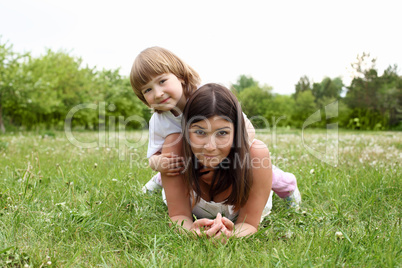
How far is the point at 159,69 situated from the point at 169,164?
0.78 metres

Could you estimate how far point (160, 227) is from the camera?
2609 millimetres

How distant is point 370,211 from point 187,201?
155 cm

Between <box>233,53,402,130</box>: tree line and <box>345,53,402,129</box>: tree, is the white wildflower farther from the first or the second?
<box>345,53,402,129</box>: tree

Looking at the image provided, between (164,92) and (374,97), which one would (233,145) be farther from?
(374,97)

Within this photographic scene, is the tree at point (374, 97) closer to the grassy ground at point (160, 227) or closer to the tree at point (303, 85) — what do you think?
the tree at point (303, 85)

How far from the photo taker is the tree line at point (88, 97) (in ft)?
53.9

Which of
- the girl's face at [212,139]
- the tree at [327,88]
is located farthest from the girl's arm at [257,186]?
the tree at [327,88]

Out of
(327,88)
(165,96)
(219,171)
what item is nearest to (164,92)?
(165,96)

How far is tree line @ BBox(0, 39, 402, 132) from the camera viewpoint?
16.4 metres

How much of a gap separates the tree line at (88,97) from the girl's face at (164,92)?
49.0 feet

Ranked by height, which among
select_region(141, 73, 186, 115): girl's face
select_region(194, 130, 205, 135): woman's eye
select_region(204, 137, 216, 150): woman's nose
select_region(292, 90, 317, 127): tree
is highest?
select_region(292, 90, 317, 127): tree

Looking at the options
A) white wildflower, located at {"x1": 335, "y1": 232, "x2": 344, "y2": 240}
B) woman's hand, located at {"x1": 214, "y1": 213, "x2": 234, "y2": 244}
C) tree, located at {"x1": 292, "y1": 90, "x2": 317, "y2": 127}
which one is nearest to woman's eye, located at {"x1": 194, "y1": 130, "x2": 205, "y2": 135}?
woman's hand, located at {"x1": 214, "y1": 213, "x2": 234, "y2": 244}

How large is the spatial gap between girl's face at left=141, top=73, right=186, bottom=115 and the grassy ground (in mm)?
907

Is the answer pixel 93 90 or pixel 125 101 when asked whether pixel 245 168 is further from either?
pixel 125 101
